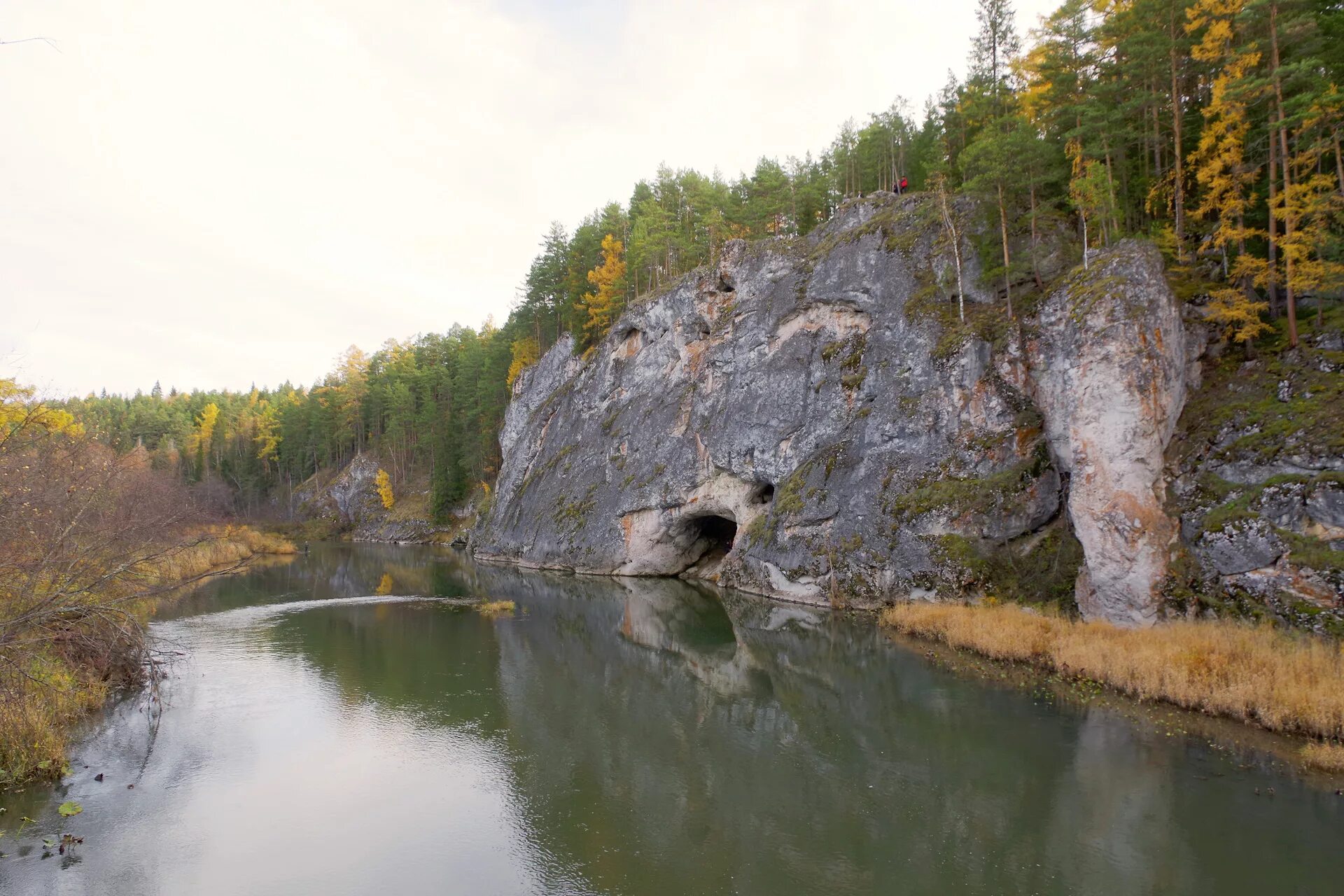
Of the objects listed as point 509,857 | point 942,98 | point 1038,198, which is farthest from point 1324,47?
point 509,857

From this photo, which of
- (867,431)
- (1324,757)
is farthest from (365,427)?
(1324,757)

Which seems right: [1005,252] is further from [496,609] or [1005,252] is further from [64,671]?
[64,671]

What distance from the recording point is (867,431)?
29047mm

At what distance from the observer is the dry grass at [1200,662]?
12.4 meters

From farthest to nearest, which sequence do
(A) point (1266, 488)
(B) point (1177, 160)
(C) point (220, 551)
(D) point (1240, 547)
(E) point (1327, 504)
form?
(C) point (220, 551) → (B) point (1177, 160) → (A) point (1266, 488) → (D) point (1240, 547) → (E) point (1327, 504)

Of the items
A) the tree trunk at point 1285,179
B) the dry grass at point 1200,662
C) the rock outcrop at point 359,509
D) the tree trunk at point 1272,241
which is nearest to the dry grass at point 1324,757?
the dry grass at point 1200,662

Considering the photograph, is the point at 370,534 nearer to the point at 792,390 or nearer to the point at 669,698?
the point at 792,390

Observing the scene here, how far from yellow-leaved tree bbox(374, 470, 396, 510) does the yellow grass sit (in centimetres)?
4543

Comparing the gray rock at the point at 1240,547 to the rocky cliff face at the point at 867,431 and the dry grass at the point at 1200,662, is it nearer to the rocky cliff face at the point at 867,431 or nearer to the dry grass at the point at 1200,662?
the rocky cliff face at the point at 867,431

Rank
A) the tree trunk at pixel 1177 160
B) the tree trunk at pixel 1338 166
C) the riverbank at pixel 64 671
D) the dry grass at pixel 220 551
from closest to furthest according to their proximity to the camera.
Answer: the riverbank at pixel 64 671 < the tree trunk at pixel 1338 166 < the tree trunk at pixel 1177 160 < the dry grass at pixel 220 551

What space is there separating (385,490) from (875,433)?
58.6 m

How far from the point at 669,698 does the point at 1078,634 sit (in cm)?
1034

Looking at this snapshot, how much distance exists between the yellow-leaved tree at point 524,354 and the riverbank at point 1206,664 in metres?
47.4

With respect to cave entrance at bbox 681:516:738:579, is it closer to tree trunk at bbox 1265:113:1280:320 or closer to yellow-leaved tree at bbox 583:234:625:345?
yellow-leaved tree at bbox 583:234:625:345
